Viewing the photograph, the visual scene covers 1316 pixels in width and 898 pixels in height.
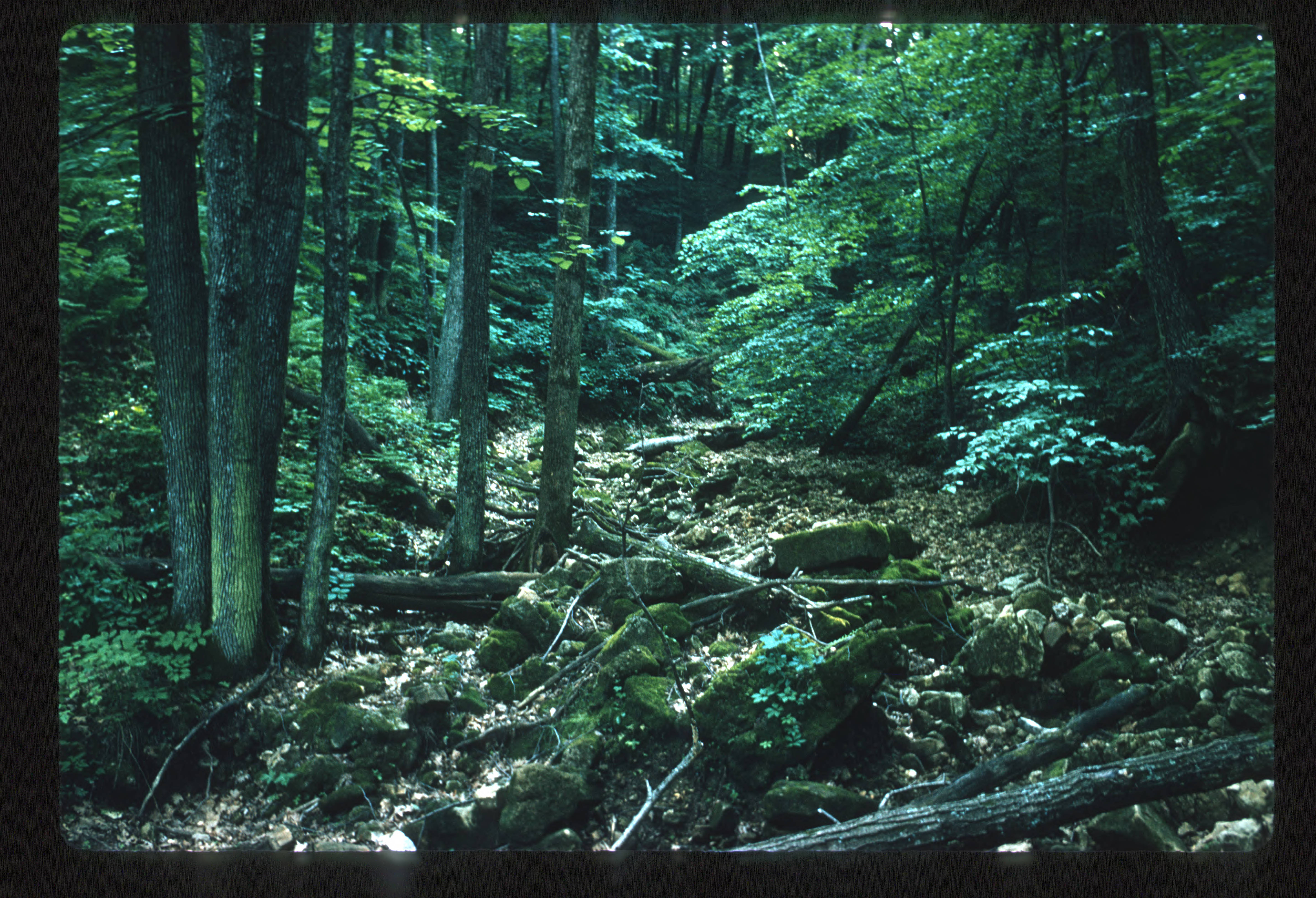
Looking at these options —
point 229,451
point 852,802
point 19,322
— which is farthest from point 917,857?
point 19,322

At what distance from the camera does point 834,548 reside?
4.14 metres

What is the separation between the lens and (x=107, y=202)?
3.77 metres

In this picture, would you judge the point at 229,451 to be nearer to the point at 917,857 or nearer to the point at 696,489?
the point at 696,489

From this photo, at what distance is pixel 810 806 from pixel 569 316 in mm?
3403

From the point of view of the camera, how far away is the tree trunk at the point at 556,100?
5977 millimetres

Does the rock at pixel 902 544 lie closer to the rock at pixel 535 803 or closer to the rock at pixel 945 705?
the rock at pixel 945 705

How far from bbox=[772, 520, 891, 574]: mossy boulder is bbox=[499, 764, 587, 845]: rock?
70.8 inches

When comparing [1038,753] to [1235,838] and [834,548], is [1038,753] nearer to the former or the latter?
[1235,838]

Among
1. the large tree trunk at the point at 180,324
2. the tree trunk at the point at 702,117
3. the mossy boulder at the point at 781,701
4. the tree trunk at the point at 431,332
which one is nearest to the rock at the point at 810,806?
the mossy boulder at the point at 781,701

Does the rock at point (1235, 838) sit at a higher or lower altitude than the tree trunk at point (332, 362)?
lower

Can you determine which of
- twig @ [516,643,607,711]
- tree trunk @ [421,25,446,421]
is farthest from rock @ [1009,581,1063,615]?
tree trunk @ [421,25,446,421]

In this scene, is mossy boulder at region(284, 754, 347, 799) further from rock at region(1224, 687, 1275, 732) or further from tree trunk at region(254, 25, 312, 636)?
rock at region(1224, 687, 1275, 732)

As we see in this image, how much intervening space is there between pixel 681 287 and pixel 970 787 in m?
4.22

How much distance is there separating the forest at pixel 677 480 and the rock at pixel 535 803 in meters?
0.02
